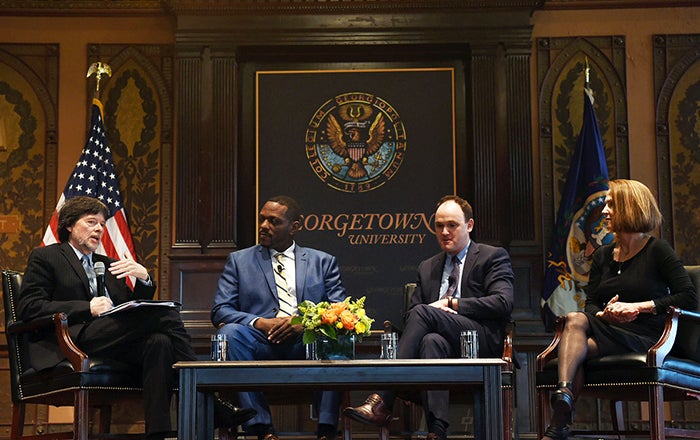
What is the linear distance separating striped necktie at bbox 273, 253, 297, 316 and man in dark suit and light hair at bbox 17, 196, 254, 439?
2.25 feet

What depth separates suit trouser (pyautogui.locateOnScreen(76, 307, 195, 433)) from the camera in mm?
4789

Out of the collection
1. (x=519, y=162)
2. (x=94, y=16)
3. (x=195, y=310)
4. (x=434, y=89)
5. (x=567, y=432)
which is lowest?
(x=567, y=432)

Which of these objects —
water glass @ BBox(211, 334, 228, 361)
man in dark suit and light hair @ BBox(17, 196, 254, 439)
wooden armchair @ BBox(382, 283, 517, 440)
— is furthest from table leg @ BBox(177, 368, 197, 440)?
wooden armchair @ BBox(382, 283, 517, 440)

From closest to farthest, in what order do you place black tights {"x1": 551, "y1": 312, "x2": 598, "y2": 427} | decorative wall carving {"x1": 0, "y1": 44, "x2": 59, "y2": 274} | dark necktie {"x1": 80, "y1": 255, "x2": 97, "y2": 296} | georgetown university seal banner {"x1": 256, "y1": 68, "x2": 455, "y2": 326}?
black tights {"x1": 551, "y1": 312, "x2": 598, "y2": 427}, dark necktie {"x1": 80, "y1": 255, "x2": 97, "y2": 296}, georgetown university seal banner {"x1": 256, "y1": 68, "x2": 455, "y2": 326}, decorative wall carving {"x1": 0, "y1": 44, "x2": 59, "y2": 274}

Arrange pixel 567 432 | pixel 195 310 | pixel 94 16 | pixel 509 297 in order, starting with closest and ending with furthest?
pixel 567 432 → pixel 509 297 → pixel 195 310 → pixel 94 16

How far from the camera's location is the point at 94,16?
721 cm

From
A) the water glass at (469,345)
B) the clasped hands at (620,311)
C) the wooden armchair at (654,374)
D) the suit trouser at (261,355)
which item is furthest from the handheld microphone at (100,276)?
the clasped hands at (620,311)

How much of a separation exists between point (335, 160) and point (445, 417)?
2759mm

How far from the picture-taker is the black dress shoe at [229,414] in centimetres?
476

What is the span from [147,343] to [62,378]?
422mm

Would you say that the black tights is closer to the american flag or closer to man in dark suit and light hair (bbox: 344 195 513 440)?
man in dark suit and light hair (bbox: 344 195 513 440)

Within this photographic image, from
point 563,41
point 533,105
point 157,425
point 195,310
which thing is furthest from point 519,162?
point 157,425

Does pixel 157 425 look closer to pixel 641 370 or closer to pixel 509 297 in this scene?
pixel 509 297

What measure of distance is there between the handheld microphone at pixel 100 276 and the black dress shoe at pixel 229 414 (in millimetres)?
951
